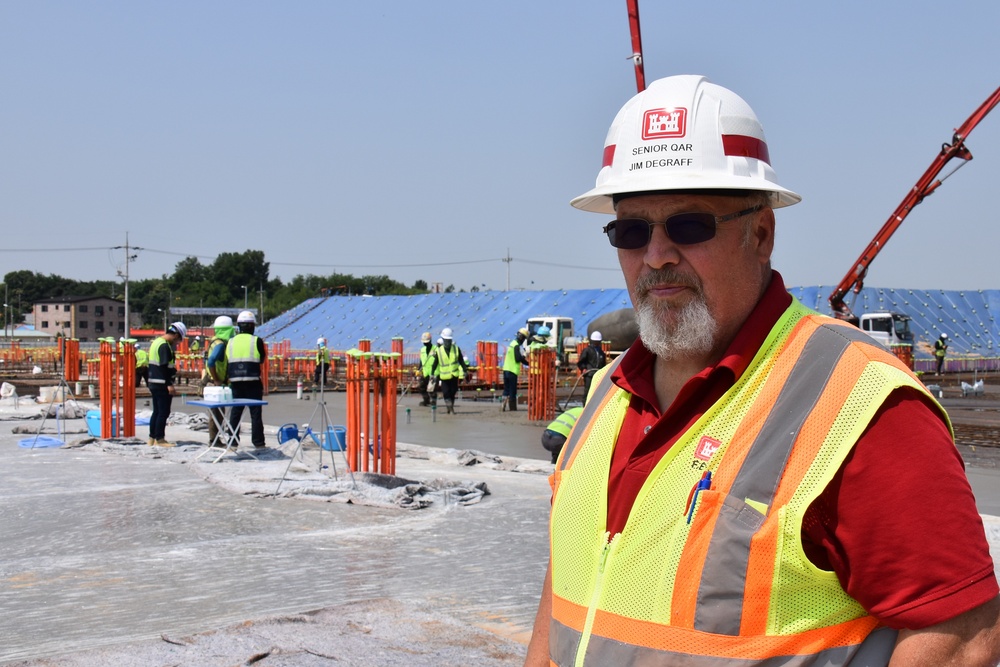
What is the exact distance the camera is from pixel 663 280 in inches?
86.1

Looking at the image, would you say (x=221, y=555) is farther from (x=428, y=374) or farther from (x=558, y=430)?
(x=428, y=374)

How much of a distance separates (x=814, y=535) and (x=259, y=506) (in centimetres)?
776

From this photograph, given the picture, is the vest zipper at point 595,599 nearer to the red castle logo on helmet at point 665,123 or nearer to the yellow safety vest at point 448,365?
the red castle logo on helmet at point 665,123

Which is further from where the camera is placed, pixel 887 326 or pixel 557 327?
pixel 557 327

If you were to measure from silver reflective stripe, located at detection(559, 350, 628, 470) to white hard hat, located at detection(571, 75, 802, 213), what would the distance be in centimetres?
46

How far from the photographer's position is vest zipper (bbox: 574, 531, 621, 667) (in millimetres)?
1990

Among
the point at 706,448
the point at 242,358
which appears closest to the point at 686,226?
the point at 706,448

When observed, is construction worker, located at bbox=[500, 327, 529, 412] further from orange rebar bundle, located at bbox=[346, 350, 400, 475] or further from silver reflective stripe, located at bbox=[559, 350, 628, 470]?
silver reflective stripe, located at bbox=[559, 350, 628, 470]

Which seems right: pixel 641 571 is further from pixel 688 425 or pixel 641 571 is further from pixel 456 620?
pixel 456 620

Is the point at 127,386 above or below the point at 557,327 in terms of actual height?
below

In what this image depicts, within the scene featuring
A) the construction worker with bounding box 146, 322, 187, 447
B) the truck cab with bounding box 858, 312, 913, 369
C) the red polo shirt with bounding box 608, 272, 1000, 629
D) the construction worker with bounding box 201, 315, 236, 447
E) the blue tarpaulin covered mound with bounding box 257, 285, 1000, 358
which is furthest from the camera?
the blue tarpaulin covered mound with bounding box 257, 285, 1000, 358

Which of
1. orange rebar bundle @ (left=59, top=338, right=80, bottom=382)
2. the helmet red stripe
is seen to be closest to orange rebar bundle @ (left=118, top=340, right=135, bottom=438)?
orange rebar bundle @ (left=59, top=338, right=80, bottom=382)

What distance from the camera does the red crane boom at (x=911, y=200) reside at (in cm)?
2577

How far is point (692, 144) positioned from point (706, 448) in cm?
64
